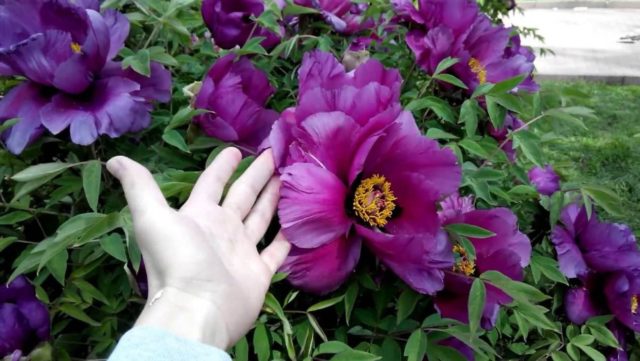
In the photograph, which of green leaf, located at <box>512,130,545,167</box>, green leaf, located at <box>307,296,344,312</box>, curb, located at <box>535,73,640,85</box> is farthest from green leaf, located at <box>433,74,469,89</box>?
curb, located at <box>535,73,640,85</box>

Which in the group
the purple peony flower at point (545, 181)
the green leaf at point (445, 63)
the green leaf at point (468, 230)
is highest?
the green leaf at point (445, 63)

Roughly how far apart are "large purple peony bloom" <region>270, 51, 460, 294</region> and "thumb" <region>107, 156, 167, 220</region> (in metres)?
0.14

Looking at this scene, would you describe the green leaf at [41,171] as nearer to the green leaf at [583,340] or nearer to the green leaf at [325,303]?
the green leaf at [325,303]

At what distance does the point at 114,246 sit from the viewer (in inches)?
28.9

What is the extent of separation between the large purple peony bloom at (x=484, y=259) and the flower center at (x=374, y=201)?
83 millimetres

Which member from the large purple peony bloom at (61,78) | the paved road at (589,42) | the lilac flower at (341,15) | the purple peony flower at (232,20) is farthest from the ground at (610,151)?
the large purple peony bloom at (61,78)

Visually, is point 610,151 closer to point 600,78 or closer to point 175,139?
point 600,78

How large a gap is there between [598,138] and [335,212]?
10.4 ft

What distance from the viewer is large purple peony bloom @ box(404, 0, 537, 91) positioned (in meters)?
0.95

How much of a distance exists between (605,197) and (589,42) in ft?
20.8

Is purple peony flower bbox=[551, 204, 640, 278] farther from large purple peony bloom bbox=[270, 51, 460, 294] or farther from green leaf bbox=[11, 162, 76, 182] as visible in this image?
green leaf bbox=[11, 162, 76, 182]

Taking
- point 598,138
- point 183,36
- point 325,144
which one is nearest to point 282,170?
point 325,144

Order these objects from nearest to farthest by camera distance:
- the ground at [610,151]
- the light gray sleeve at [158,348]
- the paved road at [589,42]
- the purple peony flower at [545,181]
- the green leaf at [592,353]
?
the light gray sleeve at [158,348] → the green leaf at [592,353] → the purple peony flower at [545,181] → the ground at [610,151] → the paved road at [589,42]

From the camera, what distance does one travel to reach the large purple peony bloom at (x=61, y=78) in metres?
0.78
